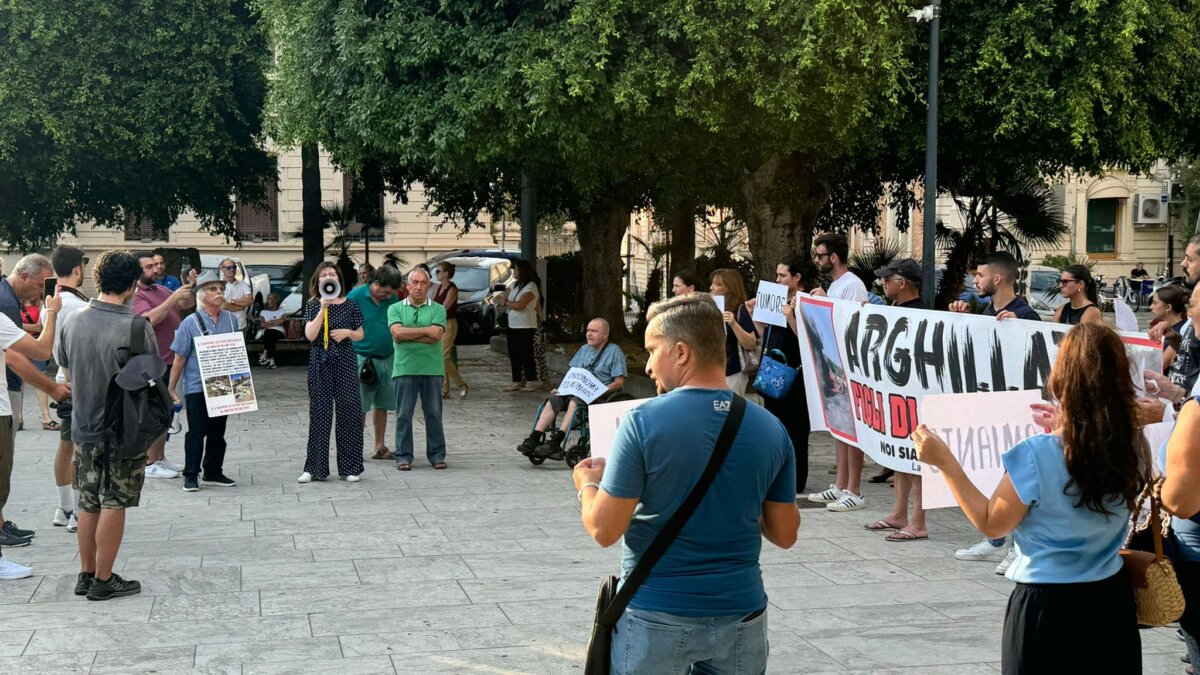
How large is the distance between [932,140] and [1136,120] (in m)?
3.11

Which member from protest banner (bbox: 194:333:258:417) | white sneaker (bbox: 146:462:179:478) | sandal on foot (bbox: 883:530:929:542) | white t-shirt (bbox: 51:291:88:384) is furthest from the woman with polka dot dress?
sandal on foot (bbox: 883:530:929:542)

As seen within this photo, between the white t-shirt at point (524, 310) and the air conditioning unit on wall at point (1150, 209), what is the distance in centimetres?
4179

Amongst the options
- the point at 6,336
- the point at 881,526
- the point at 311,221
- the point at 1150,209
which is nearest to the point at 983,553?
the point at 881,526

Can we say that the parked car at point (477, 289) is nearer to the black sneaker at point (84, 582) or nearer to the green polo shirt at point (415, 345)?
the green polo shirt at point (415, 345)

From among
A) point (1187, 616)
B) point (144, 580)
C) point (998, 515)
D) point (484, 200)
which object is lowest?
point (144, 580)

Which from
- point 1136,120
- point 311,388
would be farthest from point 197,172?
point 1136,120

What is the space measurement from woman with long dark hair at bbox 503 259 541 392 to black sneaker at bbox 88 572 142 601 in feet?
35.3

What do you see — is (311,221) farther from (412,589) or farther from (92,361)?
(412,589)

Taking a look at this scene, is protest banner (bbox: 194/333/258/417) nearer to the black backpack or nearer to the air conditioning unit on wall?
the black backpack

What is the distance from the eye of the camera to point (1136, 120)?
586 inches

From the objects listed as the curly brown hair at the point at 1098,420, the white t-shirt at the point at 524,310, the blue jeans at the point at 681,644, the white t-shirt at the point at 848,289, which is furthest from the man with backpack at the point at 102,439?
the white t-shirt at the point at 524,310

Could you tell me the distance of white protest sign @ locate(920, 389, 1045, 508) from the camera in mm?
5004

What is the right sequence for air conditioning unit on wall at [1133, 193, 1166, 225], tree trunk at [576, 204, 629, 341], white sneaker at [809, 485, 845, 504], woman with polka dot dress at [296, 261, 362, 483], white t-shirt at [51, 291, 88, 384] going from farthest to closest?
air conditioning unit on wall at [1133, 193, 1166, 225], tree trunk at [576, 204, 629, 341], woman with polka dot dress at [296, 261, 362, 483], white sneaker at [809, 485, 845, 504], white t-shirt at [51, 291, 88, 384]

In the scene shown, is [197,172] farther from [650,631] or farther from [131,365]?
[650,631]
